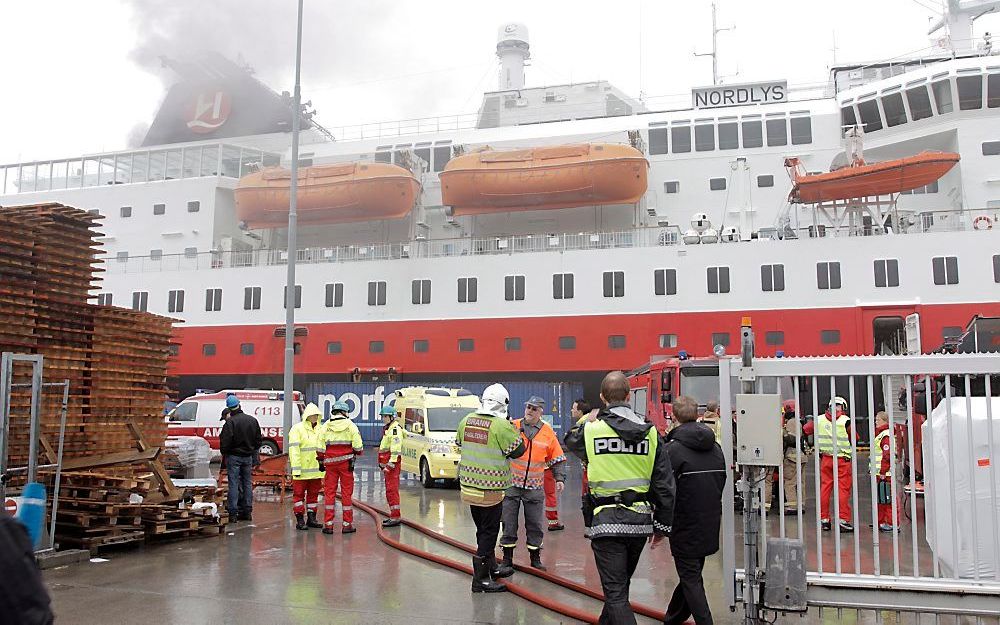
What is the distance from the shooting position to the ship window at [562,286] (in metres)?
21.5

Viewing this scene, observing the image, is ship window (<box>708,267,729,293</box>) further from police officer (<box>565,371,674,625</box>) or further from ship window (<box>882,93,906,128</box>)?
police officer (<box>565,371,674,625</box>)

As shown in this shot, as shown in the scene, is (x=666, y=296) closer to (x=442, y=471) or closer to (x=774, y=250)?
(x=774, y=250)

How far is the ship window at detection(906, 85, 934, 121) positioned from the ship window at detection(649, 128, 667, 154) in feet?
22.9

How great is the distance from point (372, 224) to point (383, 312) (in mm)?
4214

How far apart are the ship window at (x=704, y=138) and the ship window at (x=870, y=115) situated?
14.2 ft

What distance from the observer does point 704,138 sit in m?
23.5

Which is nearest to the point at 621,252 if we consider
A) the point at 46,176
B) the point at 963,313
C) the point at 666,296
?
the point at 666,296

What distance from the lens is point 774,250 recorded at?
66.7 ft

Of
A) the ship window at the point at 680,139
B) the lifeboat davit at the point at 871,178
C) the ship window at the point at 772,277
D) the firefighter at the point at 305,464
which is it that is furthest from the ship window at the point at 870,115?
the firefighter at the point at 305,464

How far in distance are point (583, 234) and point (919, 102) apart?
10.4 m

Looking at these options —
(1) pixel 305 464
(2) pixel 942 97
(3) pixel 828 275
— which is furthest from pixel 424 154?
(1) pixel 305 464

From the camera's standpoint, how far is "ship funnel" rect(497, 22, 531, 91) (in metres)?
30.2

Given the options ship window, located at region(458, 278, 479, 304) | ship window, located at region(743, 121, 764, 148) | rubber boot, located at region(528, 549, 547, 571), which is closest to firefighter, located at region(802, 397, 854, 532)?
rubber boot, located at region(528, 549, 547, 571)

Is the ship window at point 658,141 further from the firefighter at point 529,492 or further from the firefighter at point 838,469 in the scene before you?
the firefighter at point 529,492
